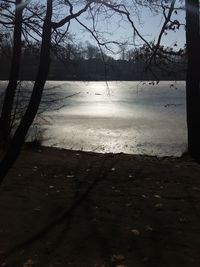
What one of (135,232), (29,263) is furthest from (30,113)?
(135,232)

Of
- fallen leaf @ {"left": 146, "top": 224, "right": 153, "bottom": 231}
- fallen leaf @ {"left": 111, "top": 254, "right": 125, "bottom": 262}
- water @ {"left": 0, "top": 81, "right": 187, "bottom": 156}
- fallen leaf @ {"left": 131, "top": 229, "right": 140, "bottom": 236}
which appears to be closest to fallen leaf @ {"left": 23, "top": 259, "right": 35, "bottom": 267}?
fallen leaf @ {"left": 111, "top": 254, "right": 125, "bottom": 262}

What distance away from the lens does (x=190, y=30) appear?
36.8ft

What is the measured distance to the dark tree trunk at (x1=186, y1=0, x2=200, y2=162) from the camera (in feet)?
36.5

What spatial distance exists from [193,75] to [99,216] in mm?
6461

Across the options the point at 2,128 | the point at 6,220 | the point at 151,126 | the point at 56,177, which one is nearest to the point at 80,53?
the point at 2,128

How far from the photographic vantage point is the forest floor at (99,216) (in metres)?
4.66

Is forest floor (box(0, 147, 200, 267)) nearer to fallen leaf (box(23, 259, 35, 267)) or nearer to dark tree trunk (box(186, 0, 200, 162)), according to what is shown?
fallen leaf (box(23, 259, 35, 267))

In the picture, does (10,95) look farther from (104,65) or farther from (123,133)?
(123,133)

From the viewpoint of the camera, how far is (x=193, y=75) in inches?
453

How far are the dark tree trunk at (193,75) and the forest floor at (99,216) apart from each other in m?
2.74

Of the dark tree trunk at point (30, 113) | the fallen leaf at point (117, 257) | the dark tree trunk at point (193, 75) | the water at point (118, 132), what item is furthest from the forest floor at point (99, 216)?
the water at point (118, 132)

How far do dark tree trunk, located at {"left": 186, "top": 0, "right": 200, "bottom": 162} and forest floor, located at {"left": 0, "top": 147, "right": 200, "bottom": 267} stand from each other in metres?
2.74

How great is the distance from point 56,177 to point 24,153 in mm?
2504

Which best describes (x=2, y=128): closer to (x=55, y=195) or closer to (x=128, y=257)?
(x=55, y=195)
